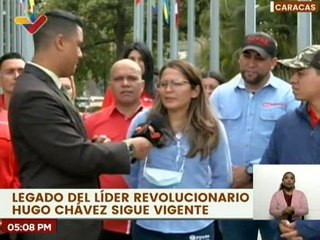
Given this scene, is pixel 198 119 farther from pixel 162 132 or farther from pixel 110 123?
pixel 110 123

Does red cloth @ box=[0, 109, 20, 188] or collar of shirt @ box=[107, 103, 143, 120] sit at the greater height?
collar of shirt @ box=[107, 103, 143, 120]

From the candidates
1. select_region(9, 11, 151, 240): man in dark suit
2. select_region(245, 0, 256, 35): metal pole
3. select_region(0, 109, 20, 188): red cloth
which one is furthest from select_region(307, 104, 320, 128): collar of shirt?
select_region(245, 0, 256, 35): metal pole

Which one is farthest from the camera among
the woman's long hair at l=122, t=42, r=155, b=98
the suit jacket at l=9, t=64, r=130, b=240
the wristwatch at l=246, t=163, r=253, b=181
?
the woman's long hair at l=122, t=42, r=155, b=98

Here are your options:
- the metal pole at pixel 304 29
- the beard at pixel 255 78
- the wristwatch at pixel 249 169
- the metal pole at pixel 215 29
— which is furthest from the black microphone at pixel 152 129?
the metal pole at pixel 215 29

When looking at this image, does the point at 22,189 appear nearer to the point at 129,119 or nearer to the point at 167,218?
the point at 167,218

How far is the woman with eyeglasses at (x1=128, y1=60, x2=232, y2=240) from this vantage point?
18.0 ft

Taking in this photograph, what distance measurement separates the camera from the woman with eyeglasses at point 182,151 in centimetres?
550

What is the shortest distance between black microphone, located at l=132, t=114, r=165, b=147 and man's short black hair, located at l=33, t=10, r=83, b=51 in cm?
66

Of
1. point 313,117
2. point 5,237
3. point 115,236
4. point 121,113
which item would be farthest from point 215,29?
→ point 5,237

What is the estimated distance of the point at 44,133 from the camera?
4.66m

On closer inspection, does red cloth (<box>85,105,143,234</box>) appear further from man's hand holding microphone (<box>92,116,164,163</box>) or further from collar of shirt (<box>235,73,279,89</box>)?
man's hand holding microphone (<box>92,116,164,163</box>)

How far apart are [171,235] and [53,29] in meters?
1.36

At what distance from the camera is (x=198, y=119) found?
5.66 m

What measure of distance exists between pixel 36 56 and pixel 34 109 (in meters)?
0.37
